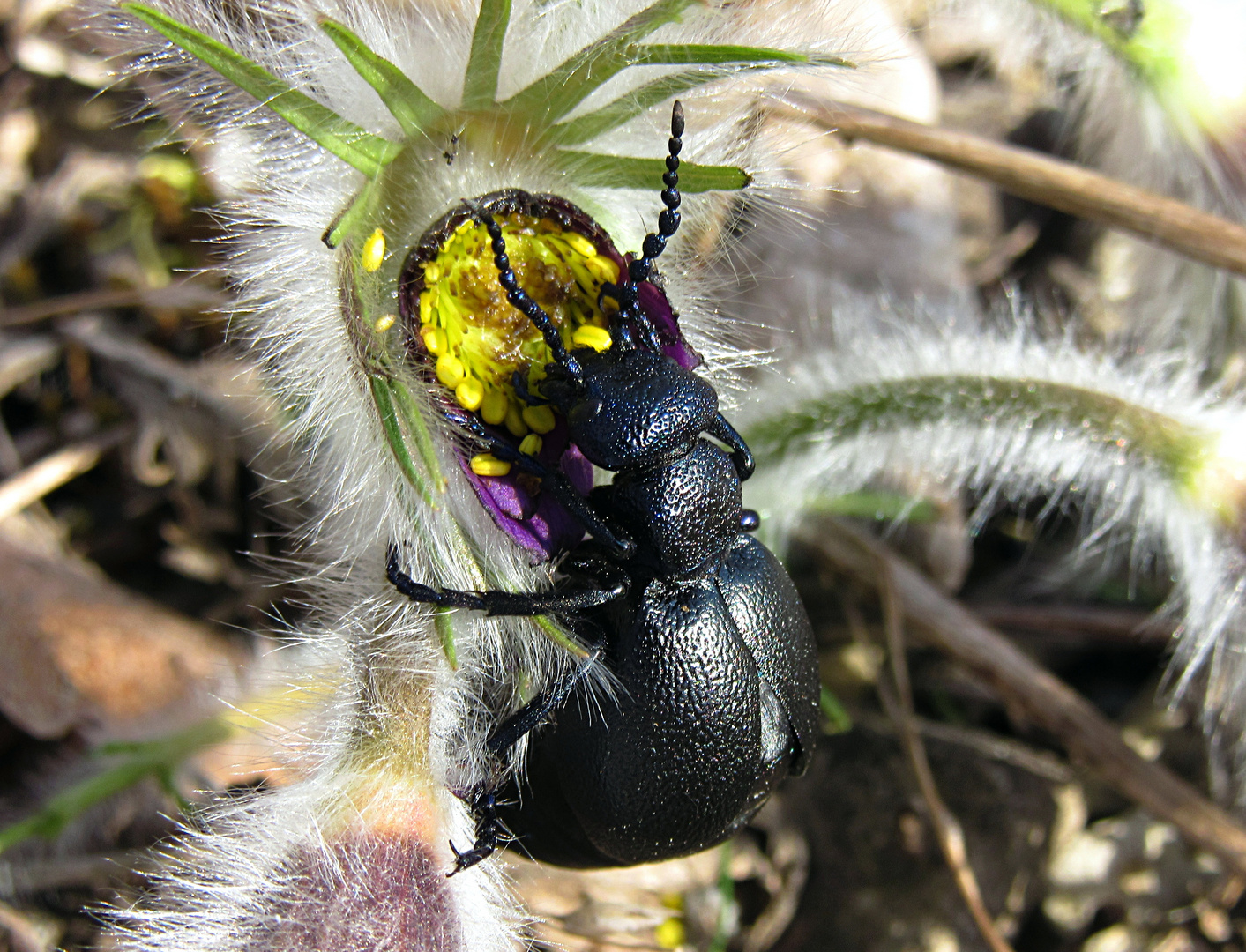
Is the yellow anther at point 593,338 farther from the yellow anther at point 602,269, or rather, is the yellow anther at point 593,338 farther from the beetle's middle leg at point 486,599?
the beetle's middle leg at point 486,599

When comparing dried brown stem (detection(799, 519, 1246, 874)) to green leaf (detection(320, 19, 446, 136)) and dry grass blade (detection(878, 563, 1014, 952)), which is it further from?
green leaf (detection(320, 19, 446, 136))

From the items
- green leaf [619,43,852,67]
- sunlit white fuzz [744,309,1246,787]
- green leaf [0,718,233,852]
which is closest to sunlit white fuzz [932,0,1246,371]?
sunlit white fuzz [744,309,1246,787]

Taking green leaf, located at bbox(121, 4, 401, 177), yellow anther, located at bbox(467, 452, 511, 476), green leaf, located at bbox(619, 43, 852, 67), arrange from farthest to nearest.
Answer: yellow anther, located at bbox(467, 452, 511, 476)
green leaf, located at bbox(619, 43, 852, 67)
green leaf, located at bbox(121, 4, 401, 177)

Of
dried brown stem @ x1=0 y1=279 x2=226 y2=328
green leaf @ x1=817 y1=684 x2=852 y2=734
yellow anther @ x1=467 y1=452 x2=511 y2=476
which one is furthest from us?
dried brown stem @ x1=0 y1=279 x2=226 y2=328

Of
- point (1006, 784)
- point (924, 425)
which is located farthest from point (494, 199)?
point (1006, 784)

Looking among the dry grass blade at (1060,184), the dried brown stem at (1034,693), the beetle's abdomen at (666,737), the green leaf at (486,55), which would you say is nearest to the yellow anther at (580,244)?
the green leaf at (486,55)

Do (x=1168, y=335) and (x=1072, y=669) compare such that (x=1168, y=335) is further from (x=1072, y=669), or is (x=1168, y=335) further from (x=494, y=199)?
(x=494, y=199)
